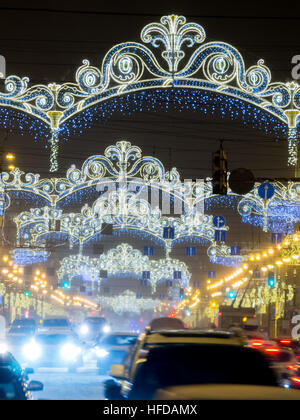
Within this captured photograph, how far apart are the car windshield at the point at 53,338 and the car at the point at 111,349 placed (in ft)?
9.56

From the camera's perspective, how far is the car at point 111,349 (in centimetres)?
2745

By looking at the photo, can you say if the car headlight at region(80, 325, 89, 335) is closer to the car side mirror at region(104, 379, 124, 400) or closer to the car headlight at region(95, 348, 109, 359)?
the car headlight at region(95, 348, 109, 359)

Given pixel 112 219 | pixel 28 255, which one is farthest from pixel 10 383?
pixel 28 255

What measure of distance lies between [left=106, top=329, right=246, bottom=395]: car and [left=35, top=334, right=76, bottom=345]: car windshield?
2111 centimetres

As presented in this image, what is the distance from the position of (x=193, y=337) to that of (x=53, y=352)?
71.4 feet

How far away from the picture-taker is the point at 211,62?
2159cm

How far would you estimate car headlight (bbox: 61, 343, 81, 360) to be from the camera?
30000 mm

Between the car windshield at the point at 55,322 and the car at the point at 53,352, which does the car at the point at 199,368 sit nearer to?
the car at the point at 53,352

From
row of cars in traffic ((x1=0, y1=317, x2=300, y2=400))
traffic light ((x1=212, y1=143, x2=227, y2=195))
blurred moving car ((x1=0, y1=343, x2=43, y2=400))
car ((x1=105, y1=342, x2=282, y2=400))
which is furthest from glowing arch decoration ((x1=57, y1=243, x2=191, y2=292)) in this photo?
car ((x1=105, y1=342, x2=282, y2=400))

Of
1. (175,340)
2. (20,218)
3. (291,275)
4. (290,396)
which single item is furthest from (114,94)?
(291,275)

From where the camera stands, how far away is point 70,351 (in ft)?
99.3

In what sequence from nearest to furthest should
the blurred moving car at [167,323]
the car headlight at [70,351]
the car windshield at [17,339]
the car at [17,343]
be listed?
1. the car headlight at [70,351]
2. the car at [17,343]
3. the car windshield at [17,339]
4. the blurred moving car at [167,323]

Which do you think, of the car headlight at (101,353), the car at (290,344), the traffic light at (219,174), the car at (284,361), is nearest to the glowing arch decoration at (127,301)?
the car at (290,344)

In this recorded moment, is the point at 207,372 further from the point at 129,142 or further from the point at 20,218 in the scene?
the point at 20,218
